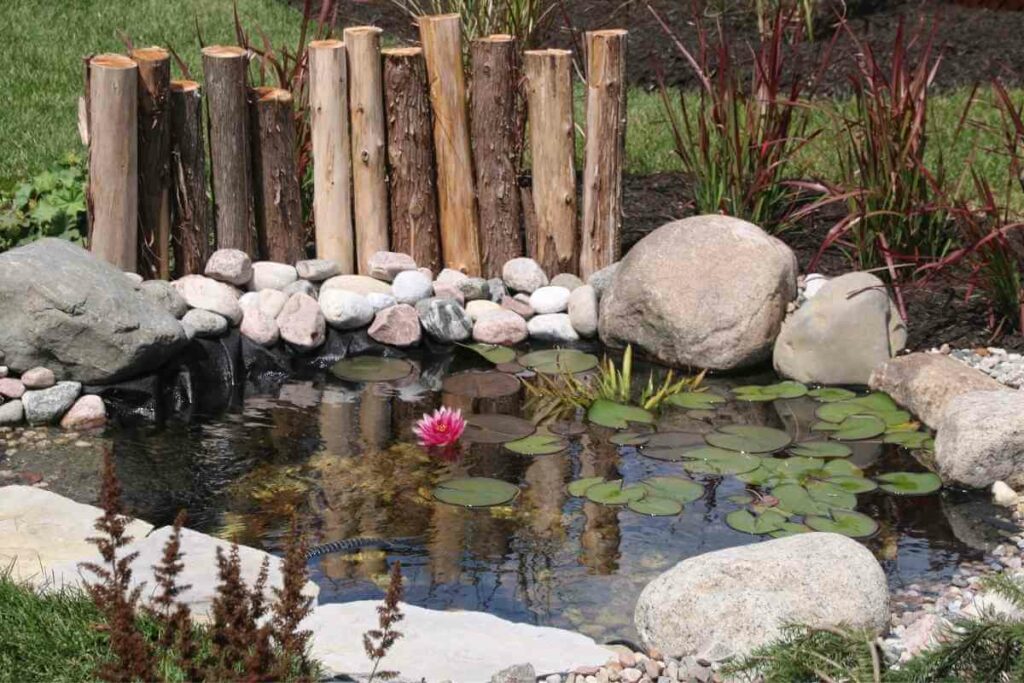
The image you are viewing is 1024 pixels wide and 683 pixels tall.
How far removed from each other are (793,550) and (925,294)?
2751 mm

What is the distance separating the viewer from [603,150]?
6.59 metres

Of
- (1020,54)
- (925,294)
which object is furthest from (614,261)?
(1020,54)

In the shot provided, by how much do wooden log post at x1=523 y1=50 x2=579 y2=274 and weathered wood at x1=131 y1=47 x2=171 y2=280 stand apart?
1.66m

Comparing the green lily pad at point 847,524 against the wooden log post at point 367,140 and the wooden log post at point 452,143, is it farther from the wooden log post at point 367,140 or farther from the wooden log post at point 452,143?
the wooden log post at point 367,140

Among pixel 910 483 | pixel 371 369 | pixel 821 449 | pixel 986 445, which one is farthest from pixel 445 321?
pixel 986 445

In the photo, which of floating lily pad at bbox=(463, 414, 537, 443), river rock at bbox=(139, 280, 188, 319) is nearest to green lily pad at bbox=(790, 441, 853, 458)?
floating lily pad at bbox=(463, 414, 537, 443)

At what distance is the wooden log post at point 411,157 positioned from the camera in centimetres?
644

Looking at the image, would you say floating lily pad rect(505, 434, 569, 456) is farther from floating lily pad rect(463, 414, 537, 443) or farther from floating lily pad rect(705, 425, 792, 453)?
floating lily pad rect(705, 425, 792, 453)

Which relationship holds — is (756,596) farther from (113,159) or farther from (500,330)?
(113,159)

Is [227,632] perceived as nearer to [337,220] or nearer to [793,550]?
[793,550]

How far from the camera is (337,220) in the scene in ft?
21.5

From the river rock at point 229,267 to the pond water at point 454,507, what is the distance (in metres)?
0.62

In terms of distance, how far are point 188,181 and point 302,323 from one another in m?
0.81

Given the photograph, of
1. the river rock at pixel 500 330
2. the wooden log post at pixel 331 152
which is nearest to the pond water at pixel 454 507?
the river rock at pixel 500 330
